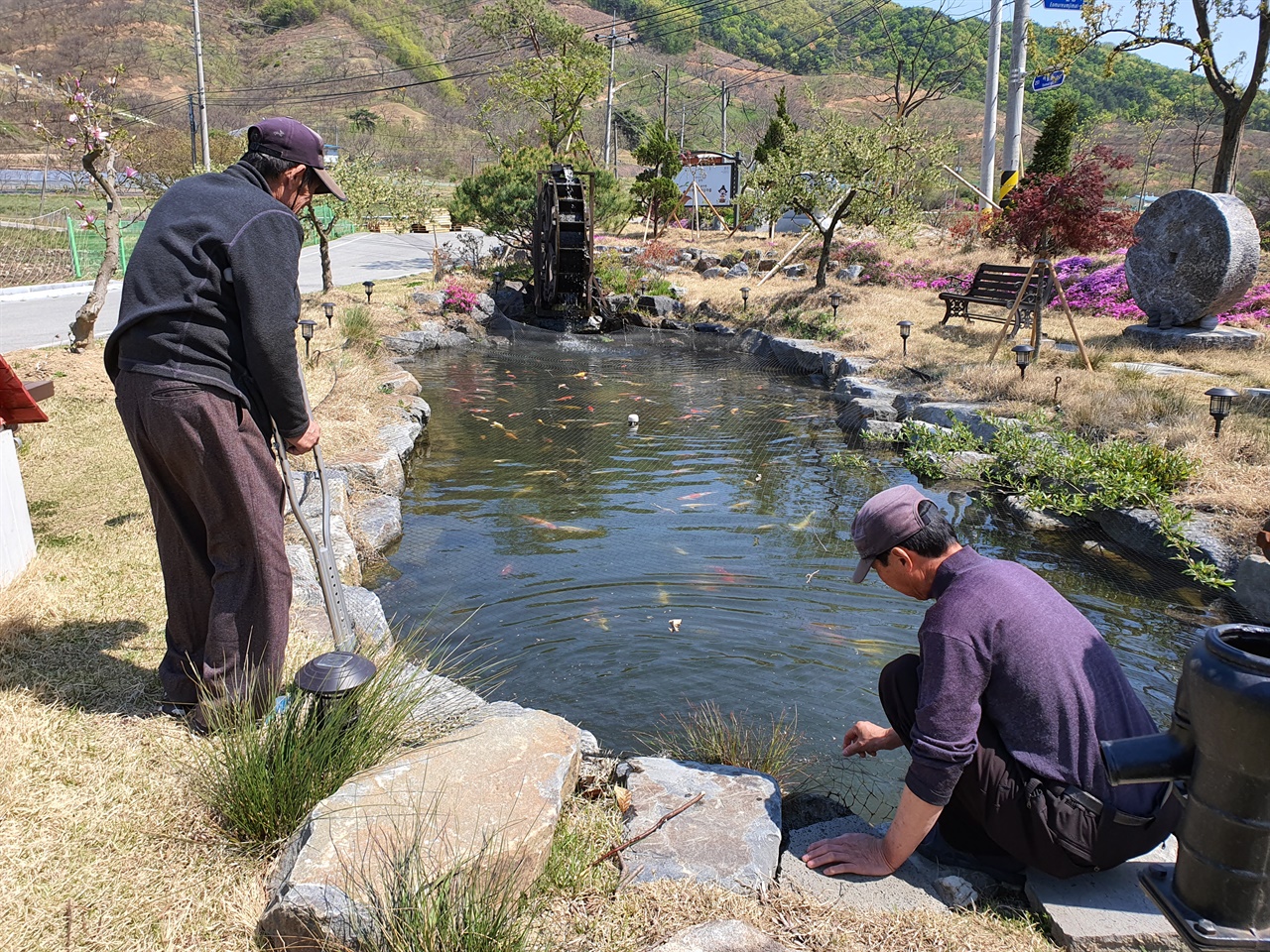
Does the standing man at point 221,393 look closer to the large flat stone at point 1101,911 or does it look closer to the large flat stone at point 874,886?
the large flat stone at point 874,886

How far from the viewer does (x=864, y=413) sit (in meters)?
9.66

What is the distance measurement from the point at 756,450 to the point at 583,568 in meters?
3.64

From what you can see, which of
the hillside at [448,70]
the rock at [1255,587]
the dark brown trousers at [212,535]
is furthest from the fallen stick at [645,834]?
the hillside at [448,70]

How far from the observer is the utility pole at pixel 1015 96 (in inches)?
712

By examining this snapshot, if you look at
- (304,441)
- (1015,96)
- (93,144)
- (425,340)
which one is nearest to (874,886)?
(304,441)

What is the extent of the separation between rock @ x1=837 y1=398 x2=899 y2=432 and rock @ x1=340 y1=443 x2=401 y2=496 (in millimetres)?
4840

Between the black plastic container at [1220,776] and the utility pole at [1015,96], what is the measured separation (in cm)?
1905

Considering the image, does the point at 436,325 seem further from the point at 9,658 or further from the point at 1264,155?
the point at 1264,155

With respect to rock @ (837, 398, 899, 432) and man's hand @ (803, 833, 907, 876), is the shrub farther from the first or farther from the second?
man's hand @ (803, 833, 907, 876)

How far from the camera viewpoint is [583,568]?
19.2 ft

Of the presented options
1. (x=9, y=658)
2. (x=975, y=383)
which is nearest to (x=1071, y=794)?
(x=9, y=658)

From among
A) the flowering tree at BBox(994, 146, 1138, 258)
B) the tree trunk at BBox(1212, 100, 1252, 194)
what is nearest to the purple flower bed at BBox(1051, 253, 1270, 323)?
the flowering tree at BBox(994, 146, 1138, 258)

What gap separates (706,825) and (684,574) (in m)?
3.06

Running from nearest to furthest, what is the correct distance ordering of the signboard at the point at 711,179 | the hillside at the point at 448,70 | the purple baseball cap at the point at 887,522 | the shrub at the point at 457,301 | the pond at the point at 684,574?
the purple baseball cap at the point at 887,522 → the pond at the point at 684,574 → the shrub at the point at 457,301 → the signboard at the point at 711,179 → the hillside at the point at 448,70
